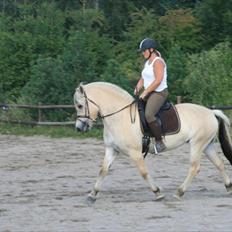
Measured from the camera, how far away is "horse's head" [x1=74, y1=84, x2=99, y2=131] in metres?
10.2

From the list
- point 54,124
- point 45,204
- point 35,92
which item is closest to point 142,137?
point 45,204

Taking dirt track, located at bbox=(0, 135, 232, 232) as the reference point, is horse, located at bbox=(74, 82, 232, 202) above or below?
above

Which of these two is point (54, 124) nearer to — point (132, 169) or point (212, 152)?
point (132, 169)

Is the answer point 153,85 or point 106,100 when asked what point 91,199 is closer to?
point 106,100

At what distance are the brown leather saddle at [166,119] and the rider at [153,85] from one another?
0.09 metres

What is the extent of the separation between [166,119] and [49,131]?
11.0m

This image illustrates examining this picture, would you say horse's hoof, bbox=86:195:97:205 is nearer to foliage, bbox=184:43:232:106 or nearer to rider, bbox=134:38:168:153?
rider, bbox=134:38:168:153

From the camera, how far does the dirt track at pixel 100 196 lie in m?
8.45

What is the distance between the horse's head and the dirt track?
3.50ft

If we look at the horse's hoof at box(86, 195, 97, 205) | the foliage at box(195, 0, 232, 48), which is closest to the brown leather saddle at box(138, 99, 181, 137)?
the horse's hoof at box(86, 195, 97, 205)

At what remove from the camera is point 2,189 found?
11523mm

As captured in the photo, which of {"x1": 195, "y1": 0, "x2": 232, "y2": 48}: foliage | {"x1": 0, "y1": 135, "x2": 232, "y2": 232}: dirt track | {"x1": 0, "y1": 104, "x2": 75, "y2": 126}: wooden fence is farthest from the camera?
{"x1": 195, "y1": 0, "x2": 232, "y2": 48}: foliage

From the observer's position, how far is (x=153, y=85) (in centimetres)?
1013

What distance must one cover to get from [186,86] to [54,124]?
4.15 meters
